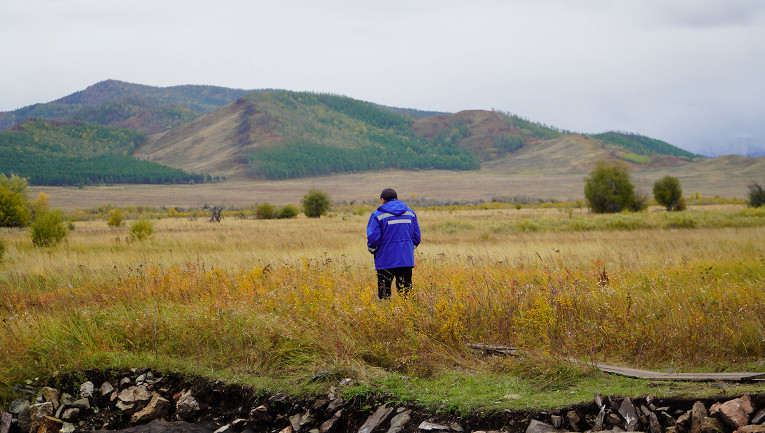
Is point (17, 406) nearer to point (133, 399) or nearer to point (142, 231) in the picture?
point (133, 399)

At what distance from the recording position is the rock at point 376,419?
5.05 metres

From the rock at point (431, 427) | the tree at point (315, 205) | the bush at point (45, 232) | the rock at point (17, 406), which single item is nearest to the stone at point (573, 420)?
the rock at point (431, 427)

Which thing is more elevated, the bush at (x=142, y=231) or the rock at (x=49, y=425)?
the bush at (x=142, y=231)

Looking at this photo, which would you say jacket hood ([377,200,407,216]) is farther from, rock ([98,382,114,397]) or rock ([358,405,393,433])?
rock ([98,382,114,397])

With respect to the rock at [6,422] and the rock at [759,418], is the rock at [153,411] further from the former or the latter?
the rock at [759,418]

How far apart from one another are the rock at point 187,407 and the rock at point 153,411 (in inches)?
6.7

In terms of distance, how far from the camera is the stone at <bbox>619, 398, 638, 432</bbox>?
14.2ft

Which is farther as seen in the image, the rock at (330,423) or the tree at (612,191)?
the tree at (612,191)

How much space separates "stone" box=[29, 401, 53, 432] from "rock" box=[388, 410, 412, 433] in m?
4.10

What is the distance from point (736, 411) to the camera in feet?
13.7

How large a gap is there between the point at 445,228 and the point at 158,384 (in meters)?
23.9

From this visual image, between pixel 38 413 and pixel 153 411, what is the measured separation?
133 cm

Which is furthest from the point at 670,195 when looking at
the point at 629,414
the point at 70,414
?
the point at 70,414

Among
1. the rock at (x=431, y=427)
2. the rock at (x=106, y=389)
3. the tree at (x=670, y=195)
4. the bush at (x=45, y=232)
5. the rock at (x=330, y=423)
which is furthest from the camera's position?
the tree at (x=670, y=195)
